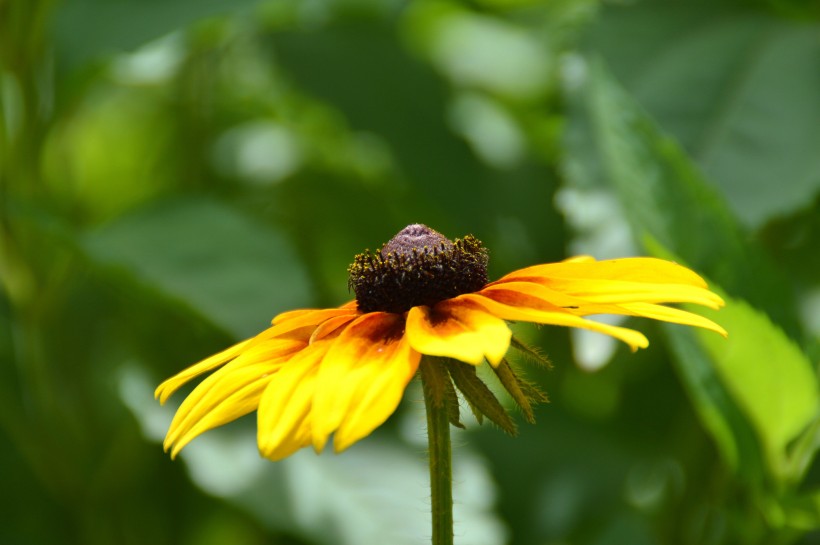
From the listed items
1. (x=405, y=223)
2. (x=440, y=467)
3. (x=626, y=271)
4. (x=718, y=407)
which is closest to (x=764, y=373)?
(x=718, y=407)

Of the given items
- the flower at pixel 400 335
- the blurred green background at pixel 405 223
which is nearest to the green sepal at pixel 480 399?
the flower at pixel 400 335

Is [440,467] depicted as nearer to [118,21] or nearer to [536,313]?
[536,313]

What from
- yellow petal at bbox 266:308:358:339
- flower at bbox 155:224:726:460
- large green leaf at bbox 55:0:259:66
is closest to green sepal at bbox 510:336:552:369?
flower at bbox 155:224:726:460

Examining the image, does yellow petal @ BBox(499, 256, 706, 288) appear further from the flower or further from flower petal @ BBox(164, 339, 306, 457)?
flower petal @ BBox(164, 339, 306, 457)

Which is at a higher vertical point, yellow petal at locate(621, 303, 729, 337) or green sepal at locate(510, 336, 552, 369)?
yellow petal at locate(621, 303, 729, 337)

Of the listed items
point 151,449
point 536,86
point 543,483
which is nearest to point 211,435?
point 151,449

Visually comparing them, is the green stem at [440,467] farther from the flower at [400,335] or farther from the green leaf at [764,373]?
the green leaf at [764,373]

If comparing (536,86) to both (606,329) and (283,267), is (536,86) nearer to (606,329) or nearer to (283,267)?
(283,267)
